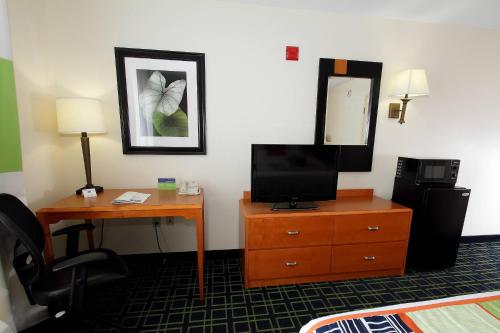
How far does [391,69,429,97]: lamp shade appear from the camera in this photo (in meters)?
2.10

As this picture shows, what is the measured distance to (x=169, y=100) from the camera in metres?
2.03

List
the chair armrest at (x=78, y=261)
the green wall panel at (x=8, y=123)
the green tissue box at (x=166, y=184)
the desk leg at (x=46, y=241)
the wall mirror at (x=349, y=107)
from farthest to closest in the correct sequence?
the wall mirror at (x=349, y=107), the green tissue box at (x=166, y=184), the desk leg at (x=46, y=241), the green wall panel at (x=8, y=123), the chair armrest at (x=78, y=261)

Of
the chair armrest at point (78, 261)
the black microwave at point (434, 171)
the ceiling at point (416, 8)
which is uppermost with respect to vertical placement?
the ceiling at point (416, 8)

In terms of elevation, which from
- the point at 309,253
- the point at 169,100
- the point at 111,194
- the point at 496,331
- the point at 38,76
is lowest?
the point at 309,253

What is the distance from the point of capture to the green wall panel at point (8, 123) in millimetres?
1286

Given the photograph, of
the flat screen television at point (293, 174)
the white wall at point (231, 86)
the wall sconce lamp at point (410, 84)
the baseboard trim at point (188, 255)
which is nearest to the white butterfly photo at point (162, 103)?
the white wall at point (231, 86)

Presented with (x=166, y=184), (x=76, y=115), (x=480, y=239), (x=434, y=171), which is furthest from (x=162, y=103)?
(x=480, y=239)

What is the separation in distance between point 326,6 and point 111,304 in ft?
10.5

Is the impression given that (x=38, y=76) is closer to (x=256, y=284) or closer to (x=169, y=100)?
(x=169, y=100)

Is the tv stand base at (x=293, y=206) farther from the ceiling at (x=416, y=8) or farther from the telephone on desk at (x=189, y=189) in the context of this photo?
the ceiling at (x=416, y=8)

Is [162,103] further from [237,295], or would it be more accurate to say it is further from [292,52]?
[237,295]

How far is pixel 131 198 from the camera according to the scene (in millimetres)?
1739

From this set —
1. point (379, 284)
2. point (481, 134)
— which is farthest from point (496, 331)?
point (481, 134)

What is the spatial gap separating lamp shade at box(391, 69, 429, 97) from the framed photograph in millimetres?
1977
